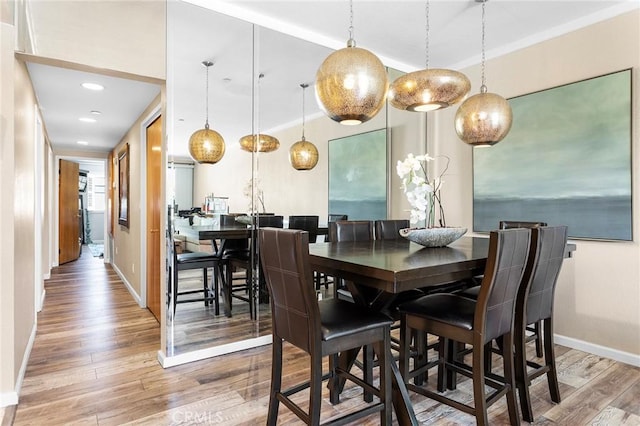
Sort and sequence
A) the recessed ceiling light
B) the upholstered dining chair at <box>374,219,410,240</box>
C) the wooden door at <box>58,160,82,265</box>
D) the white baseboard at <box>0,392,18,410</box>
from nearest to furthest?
the white baseboard at <box>0,392,18,410</box> → the upholstered dining chair at <box>374,219,410,240</box> → the recessed ceiling light → the wooden door at <box>58,160,82,265</box>

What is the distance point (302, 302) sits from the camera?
5.34ft

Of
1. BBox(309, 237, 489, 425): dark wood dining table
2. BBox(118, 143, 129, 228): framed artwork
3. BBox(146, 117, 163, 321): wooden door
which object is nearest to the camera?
BBox(309, 237, 489, 425): dark wood dining table

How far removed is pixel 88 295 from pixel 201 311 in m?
2.63

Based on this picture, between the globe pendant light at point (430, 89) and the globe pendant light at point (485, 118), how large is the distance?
32 cm

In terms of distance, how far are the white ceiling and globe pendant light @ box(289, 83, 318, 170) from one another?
235 millimetres

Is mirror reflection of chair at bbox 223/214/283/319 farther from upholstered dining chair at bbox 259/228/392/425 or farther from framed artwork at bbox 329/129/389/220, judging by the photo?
upholstered dining chair at bbox 259/228/392/425

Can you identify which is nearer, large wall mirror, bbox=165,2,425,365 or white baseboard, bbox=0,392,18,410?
white baseboard, bbox=0,392,18,410

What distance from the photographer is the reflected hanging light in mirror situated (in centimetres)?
316

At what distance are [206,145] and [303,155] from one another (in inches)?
37.7

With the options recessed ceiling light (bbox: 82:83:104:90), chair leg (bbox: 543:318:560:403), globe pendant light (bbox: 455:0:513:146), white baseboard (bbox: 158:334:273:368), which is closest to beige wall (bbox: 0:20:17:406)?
white baseboard (bbox: 158:334:273:368)

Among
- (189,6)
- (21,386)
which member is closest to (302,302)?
(21,386)

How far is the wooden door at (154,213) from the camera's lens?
3848 millimetres

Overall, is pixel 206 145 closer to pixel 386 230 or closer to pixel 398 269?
pixel 386 230

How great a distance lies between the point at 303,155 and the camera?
11.3 feet
